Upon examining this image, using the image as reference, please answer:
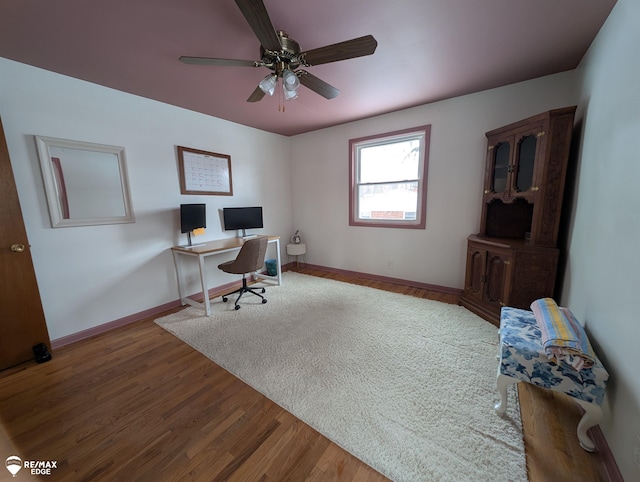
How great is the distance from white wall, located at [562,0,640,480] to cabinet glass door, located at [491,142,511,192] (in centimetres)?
65

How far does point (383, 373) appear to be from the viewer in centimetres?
181

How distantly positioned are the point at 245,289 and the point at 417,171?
9.75 ft

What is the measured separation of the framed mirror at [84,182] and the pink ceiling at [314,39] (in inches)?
25.9

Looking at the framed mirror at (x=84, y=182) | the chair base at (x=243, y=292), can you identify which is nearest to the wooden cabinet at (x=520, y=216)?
the chair base at (x=243, y=292)

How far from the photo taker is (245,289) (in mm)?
3256

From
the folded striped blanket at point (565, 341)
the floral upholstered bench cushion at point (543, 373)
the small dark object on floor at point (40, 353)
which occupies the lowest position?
the small dark object on floor at point (40, 353)

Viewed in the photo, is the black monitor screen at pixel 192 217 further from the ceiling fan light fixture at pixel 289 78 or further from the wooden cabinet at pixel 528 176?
the wooden cabinet at pixel 528 176

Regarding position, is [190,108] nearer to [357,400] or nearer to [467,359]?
[357,400]

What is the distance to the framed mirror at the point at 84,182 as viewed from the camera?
83.8 inches

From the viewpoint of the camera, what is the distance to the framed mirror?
2.13m

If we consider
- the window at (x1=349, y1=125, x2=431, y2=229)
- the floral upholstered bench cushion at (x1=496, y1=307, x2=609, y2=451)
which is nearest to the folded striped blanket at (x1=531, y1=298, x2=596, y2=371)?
the floral upholstered bench cushion at (x1=496, y1=307, x2=609, y2=451)

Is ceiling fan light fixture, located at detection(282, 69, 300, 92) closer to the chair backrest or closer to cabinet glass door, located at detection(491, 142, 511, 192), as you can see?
the chair backrest

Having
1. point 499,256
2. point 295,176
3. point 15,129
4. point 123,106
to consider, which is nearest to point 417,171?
point 499,256

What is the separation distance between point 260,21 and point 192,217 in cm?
234
